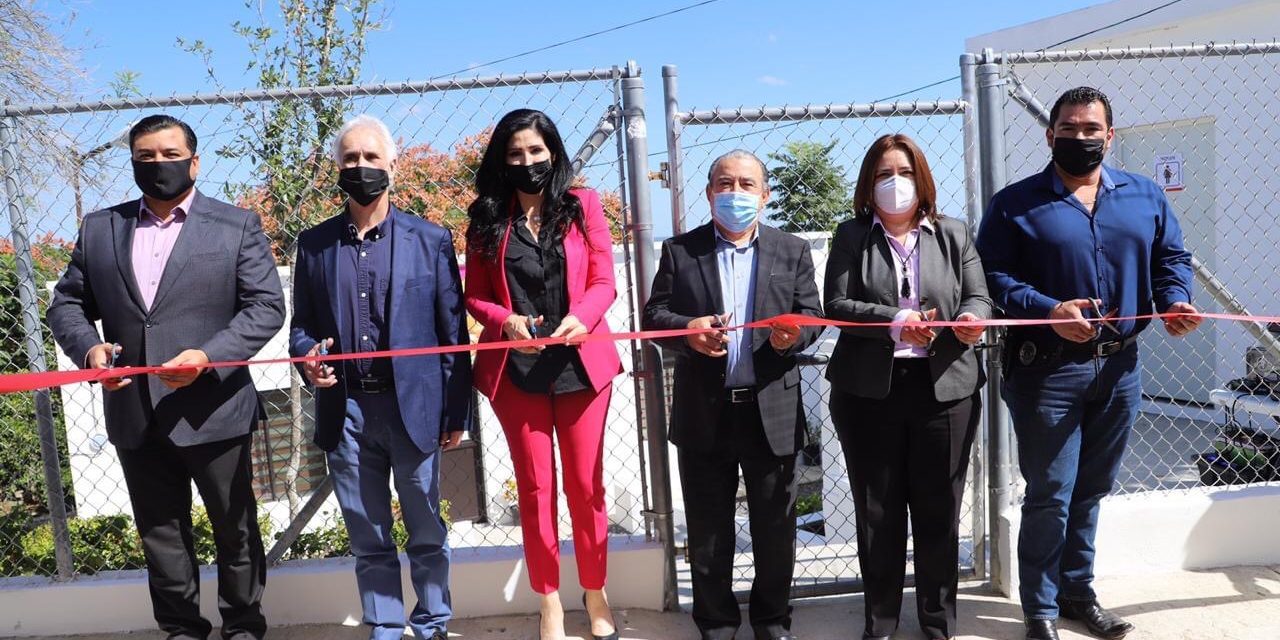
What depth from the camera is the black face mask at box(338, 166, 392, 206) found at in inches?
126

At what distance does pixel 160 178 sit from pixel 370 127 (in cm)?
73

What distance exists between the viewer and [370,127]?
10.6 feet

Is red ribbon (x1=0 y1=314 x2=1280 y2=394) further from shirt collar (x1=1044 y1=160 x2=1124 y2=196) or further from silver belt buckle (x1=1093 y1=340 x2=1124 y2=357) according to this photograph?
shirt collar (x1=1044 y1=160 x2=1124 y2=196)

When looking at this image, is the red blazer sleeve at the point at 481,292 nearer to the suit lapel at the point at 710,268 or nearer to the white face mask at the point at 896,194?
the suit lapel at the point at 710,268

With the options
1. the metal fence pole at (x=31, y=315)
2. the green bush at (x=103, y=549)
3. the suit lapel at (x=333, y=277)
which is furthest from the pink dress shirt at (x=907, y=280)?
the metal fence pole at (x=31, y=315)

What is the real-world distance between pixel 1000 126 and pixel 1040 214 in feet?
1.96

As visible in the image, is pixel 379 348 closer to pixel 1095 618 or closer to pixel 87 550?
pixel 87 550

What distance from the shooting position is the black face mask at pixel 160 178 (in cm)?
320

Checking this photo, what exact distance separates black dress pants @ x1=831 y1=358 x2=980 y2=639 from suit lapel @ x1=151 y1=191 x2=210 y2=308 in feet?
7.53

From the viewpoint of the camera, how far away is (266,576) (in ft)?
12.2

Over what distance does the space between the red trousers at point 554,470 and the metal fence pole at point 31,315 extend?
1.84 metres

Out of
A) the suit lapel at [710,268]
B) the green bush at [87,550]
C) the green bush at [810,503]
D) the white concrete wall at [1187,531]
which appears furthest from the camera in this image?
the green bush at [810,503]

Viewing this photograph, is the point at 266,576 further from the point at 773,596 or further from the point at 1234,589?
the point at 1234,589

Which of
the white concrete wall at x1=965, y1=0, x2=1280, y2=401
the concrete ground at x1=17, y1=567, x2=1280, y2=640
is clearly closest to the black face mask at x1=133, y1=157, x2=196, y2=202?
→ the concrete ground at x1=17, y1=567, x2=1280, y2=640
